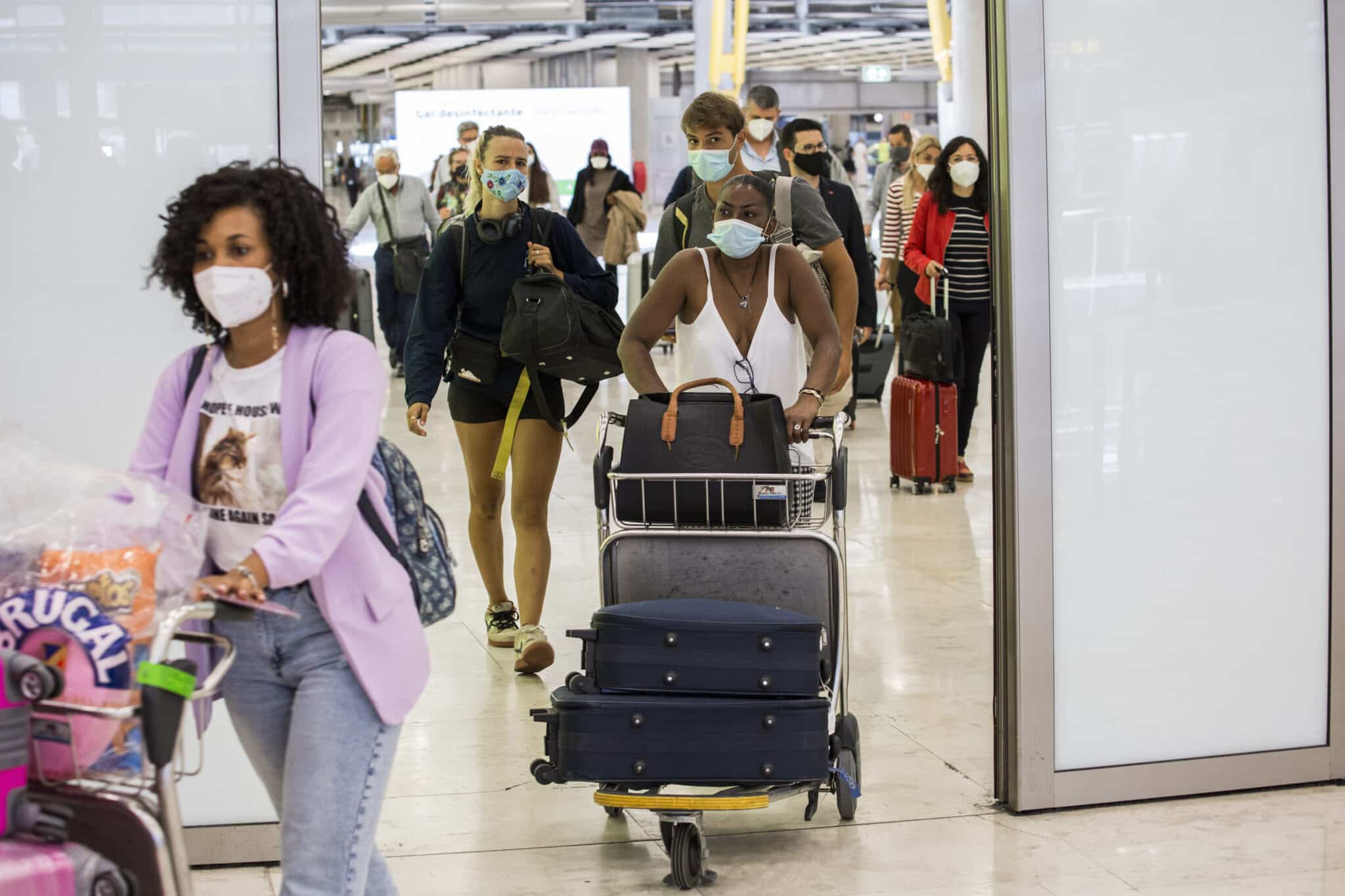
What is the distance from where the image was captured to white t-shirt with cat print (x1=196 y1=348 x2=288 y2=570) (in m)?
2.34

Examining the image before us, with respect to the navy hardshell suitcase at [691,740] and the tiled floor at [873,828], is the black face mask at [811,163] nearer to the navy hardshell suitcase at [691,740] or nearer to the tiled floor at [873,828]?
the tiled floor at [873,828]

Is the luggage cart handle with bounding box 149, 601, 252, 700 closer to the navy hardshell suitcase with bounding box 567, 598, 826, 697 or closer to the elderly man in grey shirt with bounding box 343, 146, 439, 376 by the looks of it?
the navy hardshell suitcase with bounding box 567, 598, 826, 697

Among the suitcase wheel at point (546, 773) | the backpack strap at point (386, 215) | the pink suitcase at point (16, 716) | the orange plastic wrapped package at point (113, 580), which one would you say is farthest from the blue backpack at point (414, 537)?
the backpack strap at point (386, 215)

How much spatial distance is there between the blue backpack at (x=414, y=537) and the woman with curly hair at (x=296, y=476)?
0.08 m

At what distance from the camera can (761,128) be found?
261 inches

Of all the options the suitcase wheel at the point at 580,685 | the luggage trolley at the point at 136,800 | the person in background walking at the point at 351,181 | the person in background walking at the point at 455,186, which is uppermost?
the person in background walking at the point at 351,181

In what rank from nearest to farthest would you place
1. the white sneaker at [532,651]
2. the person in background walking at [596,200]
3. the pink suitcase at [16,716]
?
the pink suitcase at [16,716], the white sneaker at [532,651], the person in background walking at [596,200]

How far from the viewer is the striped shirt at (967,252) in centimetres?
809

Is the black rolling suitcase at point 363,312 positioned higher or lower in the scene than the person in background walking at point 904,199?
lower

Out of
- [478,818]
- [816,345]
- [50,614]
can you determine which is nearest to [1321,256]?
[816,345]

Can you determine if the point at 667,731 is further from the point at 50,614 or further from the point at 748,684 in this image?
the point at 50,614

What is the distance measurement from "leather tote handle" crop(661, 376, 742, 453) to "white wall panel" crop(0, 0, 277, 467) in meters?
1.09

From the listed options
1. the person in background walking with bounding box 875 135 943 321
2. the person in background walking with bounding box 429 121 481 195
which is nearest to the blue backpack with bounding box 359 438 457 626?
the person in background walking with bounding box 875 135 943 321

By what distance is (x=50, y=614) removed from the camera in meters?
1.91
